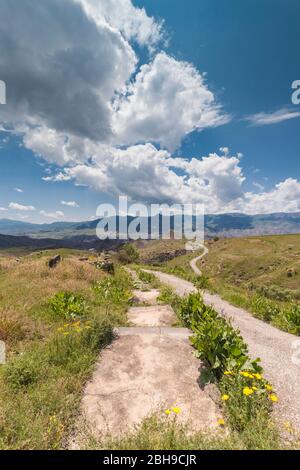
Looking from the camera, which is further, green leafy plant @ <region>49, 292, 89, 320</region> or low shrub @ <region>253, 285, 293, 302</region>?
low shrub @ <region>253, 285, 293, 302</region>

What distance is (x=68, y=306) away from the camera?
30.1 feet

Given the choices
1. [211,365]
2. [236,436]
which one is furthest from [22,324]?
[236,436]

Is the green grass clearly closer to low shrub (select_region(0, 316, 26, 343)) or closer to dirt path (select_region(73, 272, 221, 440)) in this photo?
dirt path (select_region(73, 272, 221, 440))

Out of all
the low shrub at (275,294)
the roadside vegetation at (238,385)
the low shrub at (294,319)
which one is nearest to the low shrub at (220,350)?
the roadside vegetation at (238,385)

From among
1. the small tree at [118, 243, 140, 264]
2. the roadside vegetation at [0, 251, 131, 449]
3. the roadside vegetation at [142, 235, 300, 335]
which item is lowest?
the roadside vegetation at [142, 235, 300, 335]

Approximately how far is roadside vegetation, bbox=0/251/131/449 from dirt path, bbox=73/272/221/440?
354mm

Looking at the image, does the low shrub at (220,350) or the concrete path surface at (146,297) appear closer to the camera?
the low shrub at (220,350)

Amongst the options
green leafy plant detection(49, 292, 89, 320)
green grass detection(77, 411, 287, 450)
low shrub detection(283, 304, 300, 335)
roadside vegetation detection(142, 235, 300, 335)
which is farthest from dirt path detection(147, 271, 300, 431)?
roadside vegetation detection(142, 235, 300, 335)

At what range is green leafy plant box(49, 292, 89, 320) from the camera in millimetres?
8812

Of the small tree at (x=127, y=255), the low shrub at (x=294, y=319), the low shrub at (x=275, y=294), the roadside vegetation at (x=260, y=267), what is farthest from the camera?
the roadside vegetation at (x=260, y=267)

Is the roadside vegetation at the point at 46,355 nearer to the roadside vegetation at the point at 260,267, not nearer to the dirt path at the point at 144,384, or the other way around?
the dirt path at the point at 144,384

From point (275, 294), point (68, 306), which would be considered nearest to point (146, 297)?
point (68, 306)

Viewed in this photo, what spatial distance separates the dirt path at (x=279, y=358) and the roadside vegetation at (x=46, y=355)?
417cm

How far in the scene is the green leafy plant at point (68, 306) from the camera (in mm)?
8812
